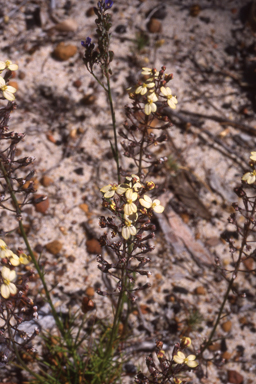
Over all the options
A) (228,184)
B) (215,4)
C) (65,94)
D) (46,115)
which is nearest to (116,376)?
(228,184)

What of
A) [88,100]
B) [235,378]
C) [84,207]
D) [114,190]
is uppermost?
[88,100]

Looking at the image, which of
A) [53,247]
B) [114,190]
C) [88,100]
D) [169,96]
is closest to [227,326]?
[53,247]

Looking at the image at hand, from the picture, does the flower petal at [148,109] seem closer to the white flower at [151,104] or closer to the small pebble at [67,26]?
the white flower at [151,104]

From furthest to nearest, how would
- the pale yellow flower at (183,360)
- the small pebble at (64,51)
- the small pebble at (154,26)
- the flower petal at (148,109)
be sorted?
the small pebble at (154,26) → the small pebble at (64,51) → the flower petal at (148,109) → the pale yellow flower at (183,360)

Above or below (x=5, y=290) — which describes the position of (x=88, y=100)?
above

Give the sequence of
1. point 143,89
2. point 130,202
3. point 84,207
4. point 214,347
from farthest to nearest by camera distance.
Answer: point 84,207
point 214,347
point 143,89
point 130,202

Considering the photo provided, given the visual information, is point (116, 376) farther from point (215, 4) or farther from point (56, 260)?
point (215, 4)

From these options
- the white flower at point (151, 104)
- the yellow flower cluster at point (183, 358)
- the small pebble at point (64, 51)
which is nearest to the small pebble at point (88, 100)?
the small pebble at point (64, 51)

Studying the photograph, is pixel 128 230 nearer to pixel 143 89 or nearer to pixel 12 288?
pixel 12 288

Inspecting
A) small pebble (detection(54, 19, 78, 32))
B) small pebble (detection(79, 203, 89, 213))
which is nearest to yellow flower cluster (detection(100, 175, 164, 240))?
small pebble (detection(79, 203, 89, 213))
